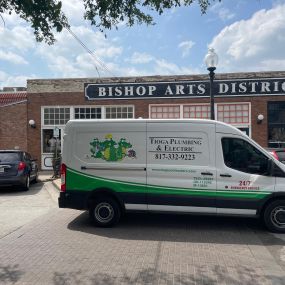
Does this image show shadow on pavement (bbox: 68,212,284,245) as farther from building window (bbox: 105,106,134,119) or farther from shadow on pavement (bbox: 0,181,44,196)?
building window (bbox: 105,106,134,119)

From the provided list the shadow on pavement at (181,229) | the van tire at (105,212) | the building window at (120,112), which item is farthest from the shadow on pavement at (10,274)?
the building window at (120,112)

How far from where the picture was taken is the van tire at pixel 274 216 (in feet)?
25.8

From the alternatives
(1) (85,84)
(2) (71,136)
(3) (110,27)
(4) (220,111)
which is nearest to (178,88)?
(4) (220,111)

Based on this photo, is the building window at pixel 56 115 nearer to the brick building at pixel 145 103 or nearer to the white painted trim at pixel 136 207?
the brick building at pixel 145 103

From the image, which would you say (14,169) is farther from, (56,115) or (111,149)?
(111,149)

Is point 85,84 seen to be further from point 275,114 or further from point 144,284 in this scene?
point 144,284

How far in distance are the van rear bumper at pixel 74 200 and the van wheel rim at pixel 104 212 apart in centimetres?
30

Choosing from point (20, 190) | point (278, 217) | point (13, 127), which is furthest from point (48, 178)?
point (278, 217)

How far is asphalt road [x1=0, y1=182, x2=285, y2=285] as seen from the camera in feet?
17.3

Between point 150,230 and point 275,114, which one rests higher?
point 275,114

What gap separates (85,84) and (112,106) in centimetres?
170

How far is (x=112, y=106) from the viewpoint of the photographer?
63.4 ft

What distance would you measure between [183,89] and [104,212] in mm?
11379

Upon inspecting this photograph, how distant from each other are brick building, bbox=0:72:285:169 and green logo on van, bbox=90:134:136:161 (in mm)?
9972
